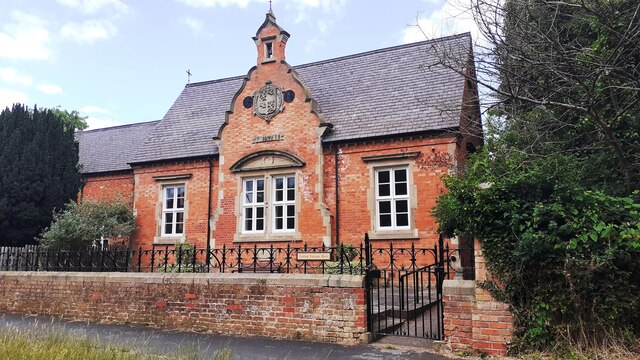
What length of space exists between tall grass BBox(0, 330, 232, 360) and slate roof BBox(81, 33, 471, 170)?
34.7ft

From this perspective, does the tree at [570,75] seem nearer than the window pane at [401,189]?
Yes

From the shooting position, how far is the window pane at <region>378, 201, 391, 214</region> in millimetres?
15398

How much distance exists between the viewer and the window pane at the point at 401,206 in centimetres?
1517

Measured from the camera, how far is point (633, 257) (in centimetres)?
607

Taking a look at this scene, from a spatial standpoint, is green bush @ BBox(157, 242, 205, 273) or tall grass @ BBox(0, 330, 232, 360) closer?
tall grass @ BBox(0, 330, 232, 360)

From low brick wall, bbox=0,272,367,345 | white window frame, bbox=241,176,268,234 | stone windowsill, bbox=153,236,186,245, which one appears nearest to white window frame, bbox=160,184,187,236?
stone windowsill, bbox=153,236,186,245

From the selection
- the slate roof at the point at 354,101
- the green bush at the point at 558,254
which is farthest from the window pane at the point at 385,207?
the green bush at the point at 558,254

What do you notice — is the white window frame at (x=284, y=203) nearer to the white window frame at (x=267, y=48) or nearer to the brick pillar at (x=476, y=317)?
the white window frame at (x=267, y=48)

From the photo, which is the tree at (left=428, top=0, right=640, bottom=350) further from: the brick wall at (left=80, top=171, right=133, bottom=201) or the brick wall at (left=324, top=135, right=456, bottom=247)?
the brick wall at (left=80, top=171, right=133, bottom=201)

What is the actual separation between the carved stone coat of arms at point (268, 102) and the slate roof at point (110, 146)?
774 cm

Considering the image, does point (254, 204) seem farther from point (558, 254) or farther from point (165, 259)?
point (558, 254)

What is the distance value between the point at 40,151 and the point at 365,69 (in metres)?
13.9

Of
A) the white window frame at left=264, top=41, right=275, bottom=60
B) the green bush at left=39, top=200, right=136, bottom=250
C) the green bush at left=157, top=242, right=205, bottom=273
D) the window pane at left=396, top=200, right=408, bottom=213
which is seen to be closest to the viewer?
the green bush at left=157, top=242, right=205, bottom=273

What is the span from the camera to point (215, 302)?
29.3 ft
